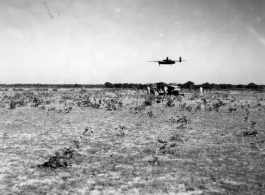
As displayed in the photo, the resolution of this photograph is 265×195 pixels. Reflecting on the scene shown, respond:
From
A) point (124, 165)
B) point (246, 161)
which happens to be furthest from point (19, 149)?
point (246, 161)

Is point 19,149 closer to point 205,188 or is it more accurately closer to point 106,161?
point 106,161

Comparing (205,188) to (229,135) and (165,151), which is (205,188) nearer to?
(165,151)

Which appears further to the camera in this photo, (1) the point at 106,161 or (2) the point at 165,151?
(2) the point at 165,151

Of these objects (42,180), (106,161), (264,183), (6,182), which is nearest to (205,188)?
(264,183)

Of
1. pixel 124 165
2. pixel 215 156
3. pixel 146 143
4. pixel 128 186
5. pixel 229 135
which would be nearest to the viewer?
pixel 128 186

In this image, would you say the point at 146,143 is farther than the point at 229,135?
No

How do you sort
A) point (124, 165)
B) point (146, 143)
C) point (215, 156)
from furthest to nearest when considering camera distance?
point (146, 143) → point (215, 156) → point (124, 165)

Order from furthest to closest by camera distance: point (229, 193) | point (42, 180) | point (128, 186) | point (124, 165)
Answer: point (124, 165) → point (42, 180) → point (128, 186) → point (229, 193)

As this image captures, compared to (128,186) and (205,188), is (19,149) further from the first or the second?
(205,188)

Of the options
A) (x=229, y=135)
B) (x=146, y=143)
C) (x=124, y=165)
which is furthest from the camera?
(x=229, y=135)
